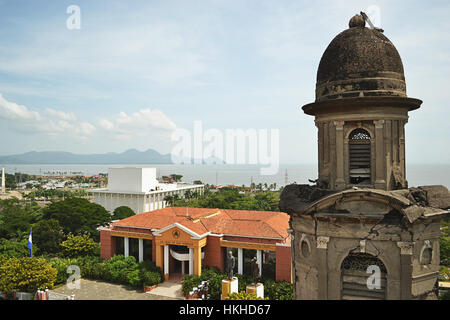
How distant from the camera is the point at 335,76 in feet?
35.8

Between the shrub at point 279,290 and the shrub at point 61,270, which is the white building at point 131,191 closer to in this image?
the shrub at point 61,270

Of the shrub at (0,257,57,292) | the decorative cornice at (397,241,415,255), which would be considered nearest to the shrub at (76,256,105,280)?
the shrub at (0,257,57,292)

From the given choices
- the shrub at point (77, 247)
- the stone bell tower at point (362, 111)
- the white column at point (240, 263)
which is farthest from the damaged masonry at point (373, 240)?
the shrub at point (77, 247)

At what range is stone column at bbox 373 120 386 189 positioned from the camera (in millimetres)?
10375

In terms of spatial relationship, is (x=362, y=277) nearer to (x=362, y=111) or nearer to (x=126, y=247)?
(x=362, y=111)

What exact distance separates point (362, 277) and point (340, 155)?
386 cm

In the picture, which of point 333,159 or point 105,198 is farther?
Result: point 105,198

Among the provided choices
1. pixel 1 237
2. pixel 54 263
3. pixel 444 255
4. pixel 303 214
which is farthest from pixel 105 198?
pixel 303 214

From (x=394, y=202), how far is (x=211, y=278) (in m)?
22.7

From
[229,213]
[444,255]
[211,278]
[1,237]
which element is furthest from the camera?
[1,237]

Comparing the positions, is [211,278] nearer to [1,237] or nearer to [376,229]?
[376,229]
